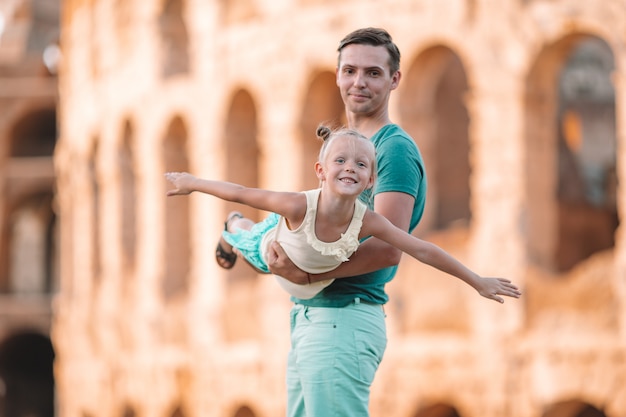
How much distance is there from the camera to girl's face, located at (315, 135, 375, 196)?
150 inches

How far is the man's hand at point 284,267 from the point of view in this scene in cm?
398

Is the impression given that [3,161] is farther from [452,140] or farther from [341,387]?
[341,387]

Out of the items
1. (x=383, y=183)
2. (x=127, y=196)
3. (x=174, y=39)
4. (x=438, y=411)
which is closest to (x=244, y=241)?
(x=383, y=183)

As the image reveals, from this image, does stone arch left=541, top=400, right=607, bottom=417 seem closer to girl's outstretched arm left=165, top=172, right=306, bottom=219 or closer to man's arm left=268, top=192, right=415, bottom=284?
man's arm left=268, top=192, right=415, bottom=284

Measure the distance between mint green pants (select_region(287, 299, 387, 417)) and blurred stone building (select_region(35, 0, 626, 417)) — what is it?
34.5 feet

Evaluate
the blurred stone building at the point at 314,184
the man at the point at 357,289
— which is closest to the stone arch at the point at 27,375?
the blurred stone building at the point at 314,184

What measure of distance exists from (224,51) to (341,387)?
1547cm

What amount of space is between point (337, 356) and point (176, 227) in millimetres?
17095

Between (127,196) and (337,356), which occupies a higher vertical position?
(127,196)

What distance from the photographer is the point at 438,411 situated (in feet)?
54.9

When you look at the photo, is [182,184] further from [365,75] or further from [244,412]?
[244,412]

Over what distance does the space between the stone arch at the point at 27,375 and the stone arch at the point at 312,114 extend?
1480 cm

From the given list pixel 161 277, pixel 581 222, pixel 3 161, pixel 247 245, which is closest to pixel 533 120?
pixel 581 222

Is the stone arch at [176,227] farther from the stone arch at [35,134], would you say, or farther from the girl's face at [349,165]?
the girl's face at [349,165]
